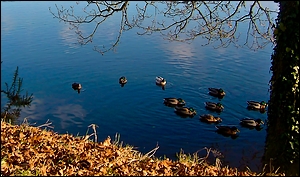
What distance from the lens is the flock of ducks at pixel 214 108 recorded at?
1188 cm

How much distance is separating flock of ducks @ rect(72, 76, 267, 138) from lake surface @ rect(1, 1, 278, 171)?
0.62 feet

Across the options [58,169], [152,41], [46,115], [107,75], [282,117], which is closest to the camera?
[58,169]

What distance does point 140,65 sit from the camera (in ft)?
48.8

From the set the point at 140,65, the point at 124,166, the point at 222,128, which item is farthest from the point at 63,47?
the point at 124,166

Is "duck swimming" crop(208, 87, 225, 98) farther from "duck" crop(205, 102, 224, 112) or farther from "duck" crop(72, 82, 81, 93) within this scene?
"duck" crop(72, 82, 81, 93)

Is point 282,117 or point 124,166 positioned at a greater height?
point 282,117

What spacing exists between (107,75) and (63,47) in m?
2.21

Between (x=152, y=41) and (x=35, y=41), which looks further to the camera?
(x=152, y=41)

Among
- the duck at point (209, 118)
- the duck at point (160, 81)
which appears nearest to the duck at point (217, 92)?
the duck at point (209, 118)

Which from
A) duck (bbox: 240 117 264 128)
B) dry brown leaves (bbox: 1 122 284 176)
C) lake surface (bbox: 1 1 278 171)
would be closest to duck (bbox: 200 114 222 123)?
lake surface (bbox: 1 1 278 171)

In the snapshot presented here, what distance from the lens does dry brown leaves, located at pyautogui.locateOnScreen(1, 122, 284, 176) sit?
3.71 m

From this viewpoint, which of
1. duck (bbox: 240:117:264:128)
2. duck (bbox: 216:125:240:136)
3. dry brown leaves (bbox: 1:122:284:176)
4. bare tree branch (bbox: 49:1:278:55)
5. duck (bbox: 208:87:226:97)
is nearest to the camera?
dry brown leaves (bbox: 1:122:284:176)

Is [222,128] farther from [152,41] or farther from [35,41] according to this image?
[35,41]

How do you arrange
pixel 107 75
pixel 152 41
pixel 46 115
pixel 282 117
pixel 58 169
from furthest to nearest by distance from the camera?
pixel 152 41 < pixel 107 75 < pixel 46 115 < pixel 282 117 < pixel 58 169
